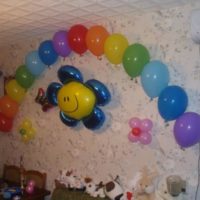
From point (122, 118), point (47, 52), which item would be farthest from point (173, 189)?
point (47, 52)

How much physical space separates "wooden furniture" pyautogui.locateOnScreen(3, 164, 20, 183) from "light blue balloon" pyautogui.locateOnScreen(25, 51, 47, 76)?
116cm

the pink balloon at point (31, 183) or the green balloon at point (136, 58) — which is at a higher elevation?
the green balloon at point (136, 58)

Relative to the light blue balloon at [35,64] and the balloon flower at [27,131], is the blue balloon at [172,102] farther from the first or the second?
the balloon flower at [27,131]

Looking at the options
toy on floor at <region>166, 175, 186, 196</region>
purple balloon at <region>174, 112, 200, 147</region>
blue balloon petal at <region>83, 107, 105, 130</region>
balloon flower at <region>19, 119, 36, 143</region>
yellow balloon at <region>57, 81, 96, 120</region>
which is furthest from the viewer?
balloon flower at <region>19, 119, 36, 143</region>

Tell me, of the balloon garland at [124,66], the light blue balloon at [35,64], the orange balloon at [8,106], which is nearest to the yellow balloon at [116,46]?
the balloon garland at [124,66]

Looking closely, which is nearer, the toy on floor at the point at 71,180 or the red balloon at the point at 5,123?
the toy on floor at the point at 71,180

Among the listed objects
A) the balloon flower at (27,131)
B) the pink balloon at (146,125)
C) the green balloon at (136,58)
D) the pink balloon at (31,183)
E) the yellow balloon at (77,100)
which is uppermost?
the green balloon at (136,58)

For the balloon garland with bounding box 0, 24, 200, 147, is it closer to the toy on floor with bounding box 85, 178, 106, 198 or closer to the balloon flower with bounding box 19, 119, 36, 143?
the balloon flower with bounding box 19, 119, 36, 143

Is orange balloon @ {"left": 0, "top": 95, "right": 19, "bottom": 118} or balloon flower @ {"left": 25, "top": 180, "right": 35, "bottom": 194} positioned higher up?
orange balloon @ {"left": 0, "top": 95, "right": 19, "bottom": 118}

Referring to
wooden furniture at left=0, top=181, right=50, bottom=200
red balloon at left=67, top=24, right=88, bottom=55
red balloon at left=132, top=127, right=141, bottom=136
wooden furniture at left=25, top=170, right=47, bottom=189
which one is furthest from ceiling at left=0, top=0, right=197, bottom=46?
wooden furniture at left=0, top=181, right=50, bottom=200

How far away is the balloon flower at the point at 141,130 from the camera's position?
2.05 metres

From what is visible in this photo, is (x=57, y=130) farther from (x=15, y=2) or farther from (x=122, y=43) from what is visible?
(x=15, y=2)

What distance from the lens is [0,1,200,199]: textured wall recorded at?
1.96 metres

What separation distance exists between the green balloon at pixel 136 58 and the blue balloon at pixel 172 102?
27 cm
